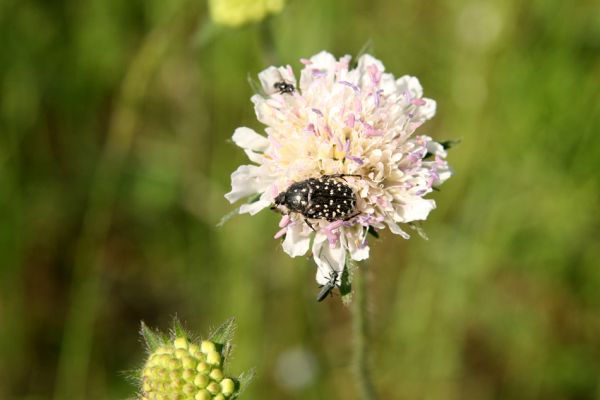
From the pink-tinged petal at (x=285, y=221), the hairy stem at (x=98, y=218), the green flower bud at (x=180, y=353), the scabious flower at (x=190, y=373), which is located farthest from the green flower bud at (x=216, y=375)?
the hairy stem at (x=98, y=218)

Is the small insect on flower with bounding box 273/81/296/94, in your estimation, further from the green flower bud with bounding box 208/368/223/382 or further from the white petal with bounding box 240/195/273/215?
the green flower bud with bounding box 208/368/223/382

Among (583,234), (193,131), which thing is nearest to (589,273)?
(583,234)

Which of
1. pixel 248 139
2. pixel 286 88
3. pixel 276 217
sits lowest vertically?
pixel 248 139

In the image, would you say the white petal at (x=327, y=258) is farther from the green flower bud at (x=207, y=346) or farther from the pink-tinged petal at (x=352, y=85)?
the pink-tinged petal at (x=352, y=85)

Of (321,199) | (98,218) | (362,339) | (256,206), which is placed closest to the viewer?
(321,199)

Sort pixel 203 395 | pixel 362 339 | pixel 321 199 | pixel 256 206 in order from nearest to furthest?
pixel 203 395, pixel 321 199, pixel 256 206, pixel 362 339

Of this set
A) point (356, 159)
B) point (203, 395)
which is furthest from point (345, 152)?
point (203, 395)

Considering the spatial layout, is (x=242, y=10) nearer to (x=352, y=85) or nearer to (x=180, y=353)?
(x=352, y=85)
